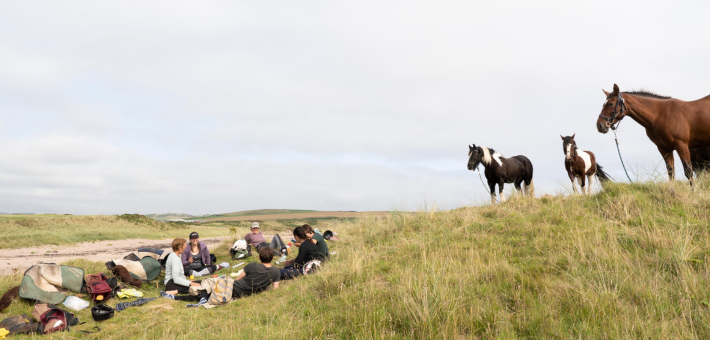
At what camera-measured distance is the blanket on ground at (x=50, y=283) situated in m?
6.89

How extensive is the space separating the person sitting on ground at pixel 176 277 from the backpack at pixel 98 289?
3.36 feet

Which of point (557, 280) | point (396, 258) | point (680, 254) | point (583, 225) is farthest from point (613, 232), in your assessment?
point (396, 258)

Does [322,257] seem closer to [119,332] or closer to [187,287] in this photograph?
[187,287]

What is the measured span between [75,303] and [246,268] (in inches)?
125

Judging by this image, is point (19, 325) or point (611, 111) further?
point (611, 111)

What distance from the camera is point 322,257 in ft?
29.4

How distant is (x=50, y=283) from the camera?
7.21 m

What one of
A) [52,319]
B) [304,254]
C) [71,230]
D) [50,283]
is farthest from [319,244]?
[71,230]

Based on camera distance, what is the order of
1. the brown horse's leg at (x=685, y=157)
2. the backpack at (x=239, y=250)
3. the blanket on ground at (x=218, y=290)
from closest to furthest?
the blanket on ground at (x=218, y=290) → the brown horse's leg at (x=685, y=157) → the backpack at (x=239, y=250)

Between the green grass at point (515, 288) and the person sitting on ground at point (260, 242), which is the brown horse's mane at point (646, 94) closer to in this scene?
the green grass at point (515, 288)

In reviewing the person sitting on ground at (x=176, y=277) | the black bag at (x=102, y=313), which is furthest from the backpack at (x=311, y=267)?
the black bag at (x=102, y=313)

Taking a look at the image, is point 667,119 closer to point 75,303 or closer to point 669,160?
point 669,160

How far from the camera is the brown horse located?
8.16 meters

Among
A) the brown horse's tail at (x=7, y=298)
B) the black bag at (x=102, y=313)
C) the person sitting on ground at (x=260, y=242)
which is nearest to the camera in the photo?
the black bag at (x=102, y=313)
